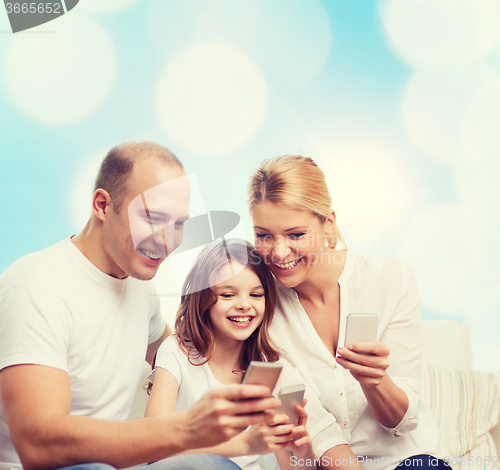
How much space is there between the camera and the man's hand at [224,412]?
0.69 meters

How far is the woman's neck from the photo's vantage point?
130 cm

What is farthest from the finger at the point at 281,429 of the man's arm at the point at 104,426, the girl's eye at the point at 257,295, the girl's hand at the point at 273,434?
the girl's eye at the point at 257,295

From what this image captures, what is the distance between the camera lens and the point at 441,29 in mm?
1914

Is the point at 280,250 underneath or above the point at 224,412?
above

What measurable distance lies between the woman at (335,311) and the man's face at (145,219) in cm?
24

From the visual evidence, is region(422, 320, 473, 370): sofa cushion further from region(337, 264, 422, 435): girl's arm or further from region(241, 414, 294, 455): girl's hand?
region(241, 414, 294, 455): girl's hand

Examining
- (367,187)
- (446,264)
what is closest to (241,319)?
(367,187)

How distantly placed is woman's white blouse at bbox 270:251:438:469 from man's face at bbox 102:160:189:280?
0.40m

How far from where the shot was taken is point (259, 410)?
713 millimetres

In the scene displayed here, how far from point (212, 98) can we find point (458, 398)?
1.47 meters

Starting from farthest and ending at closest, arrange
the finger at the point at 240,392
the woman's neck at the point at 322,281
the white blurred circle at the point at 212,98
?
the white blurred circle at the point at 212,98 < the woman's neck at the point at 322,281 < the finger at the point at 240,392

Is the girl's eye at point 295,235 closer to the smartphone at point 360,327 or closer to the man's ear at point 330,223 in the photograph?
the man's ear at point 330,223

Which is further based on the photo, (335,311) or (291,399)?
(335,311)

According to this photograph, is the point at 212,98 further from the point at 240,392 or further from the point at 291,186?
the point at 240,392
